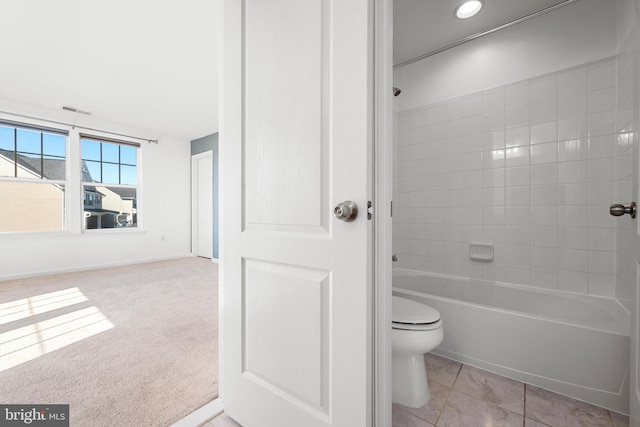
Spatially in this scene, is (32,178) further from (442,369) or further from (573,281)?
(573,281)

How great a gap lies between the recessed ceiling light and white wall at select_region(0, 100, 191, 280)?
15.6 feet

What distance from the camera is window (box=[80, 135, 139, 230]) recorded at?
4.21 meters

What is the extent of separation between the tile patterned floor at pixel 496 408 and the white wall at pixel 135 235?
4786 mm

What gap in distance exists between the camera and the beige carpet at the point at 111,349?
1.32m

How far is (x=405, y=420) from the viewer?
1.24 m

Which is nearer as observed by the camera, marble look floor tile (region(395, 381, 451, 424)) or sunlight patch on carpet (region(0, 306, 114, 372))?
marble look floor tile (region(395, 381, 451, 424))

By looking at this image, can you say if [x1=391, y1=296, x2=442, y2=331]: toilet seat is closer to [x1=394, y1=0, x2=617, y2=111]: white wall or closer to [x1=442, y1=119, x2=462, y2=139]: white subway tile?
[x1=442, y1=119, x2=462, y2=139]: white subway tile

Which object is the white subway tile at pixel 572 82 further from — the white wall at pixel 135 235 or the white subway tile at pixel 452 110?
the white wall at pixel 135 235

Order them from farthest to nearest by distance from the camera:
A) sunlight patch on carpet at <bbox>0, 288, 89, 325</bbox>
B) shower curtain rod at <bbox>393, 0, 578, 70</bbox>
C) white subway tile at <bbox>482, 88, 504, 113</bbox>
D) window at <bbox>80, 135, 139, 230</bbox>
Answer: window at <bbox>80, 135, 139, 230</bbox>
sunlight patch on carpet at <bbox>0, 288, 89, 325</bbox>
white subway tile at <bbox>482, 88, 504, 113</bbox>
shower curtain rod at <bbox>393, 0, 578, 70</bbox>

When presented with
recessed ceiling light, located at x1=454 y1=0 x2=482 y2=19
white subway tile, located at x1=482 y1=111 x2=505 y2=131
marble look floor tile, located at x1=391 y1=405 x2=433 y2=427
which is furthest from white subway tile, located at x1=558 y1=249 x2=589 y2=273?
recessed ceiling light, located at x1=454 y1=0 x2=482 y2=19

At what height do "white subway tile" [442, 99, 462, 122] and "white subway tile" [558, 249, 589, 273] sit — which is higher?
"white subway tile" [442, 99, 462, 122]

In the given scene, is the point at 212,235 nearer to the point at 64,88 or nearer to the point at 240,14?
the point at 64,88

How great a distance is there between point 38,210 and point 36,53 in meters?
2.43

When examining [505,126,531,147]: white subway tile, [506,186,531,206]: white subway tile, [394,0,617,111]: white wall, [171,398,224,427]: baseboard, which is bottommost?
[171,398,224,427]: baseboard
